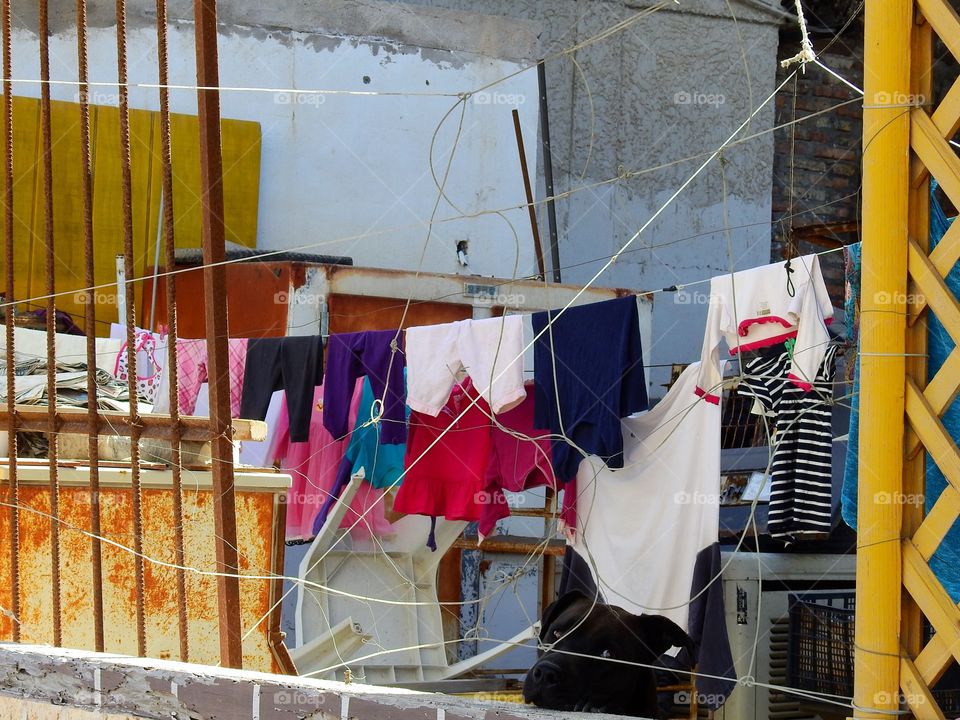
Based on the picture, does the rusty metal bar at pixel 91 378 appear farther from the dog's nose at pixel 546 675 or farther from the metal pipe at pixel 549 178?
the metal pipe at pixel 549 178

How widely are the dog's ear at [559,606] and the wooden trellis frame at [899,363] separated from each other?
2591 mm

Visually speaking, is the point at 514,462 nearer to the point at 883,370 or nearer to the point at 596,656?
the point at 596,656

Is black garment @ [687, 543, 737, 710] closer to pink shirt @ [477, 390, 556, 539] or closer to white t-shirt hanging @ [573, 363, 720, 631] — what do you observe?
white t-shirt hanging @ [573, 363, 720, 631]

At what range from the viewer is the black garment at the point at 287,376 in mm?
6418

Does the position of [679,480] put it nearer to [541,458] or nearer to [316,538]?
[541,458]

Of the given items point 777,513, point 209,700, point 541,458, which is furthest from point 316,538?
point 209,700

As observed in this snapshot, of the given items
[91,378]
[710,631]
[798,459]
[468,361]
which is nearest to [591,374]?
[468,361]

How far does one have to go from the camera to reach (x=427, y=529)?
294 inches

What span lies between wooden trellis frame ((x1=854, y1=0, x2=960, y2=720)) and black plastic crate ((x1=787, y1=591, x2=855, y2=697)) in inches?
108

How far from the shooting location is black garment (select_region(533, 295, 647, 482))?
529 cm

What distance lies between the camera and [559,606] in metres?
5.08

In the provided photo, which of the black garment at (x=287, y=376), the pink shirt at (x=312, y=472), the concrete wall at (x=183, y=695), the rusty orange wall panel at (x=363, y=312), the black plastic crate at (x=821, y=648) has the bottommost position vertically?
the black plastic crate at (x=821, y=648)

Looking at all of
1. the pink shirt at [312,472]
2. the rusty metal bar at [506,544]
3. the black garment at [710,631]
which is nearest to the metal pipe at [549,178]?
the rusty metal bar at [506,544]

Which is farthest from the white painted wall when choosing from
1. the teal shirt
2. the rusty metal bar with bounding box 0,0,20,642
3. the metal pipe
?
the rusty metal bar with bounding box 0,0,20,642
